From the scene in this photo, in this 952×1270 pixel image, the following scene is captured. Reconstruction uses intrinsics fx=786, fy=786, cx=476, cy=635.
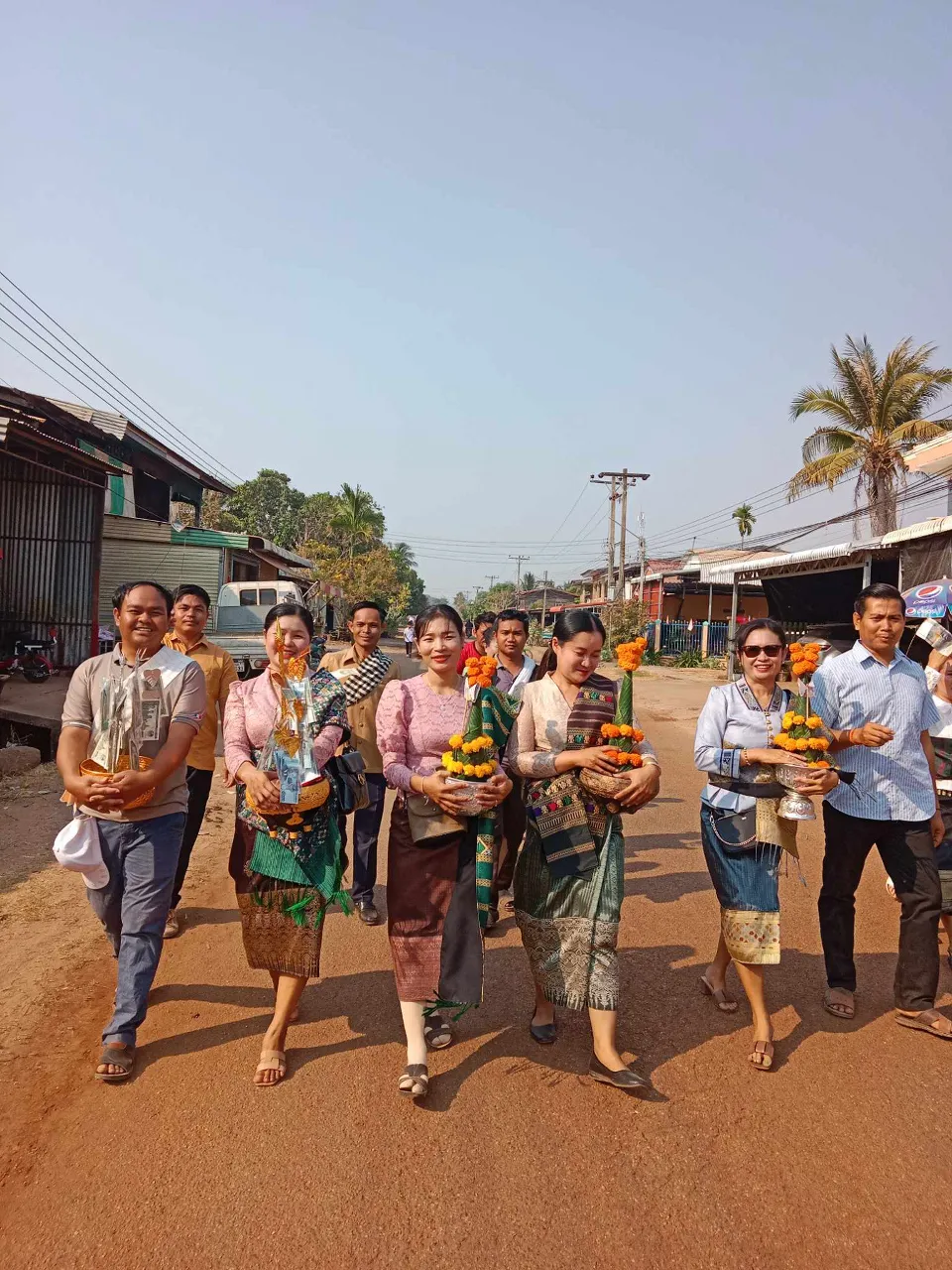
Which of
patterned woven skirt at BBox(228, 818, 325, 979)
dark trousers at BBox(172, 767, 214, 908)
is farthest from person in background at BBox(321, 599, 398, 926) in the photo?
patterned woven skirt at BBox(228, 818, 325, 979)

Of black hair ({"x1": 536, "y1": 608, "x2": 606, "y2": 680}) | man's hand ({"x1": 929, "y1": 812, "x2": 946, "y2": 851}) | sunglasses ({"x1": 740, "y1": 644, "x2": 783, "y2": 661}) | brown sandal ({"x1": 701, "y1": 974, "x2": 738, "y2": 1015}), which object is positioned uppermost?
black hair ({"x1": 536, "y1": 608, "x2": 606, "y2": 680})

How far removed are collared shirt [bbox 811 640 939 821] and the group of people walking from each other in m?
0.26

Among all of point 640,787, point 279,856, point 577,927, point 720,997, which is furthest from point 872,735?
point 279,856

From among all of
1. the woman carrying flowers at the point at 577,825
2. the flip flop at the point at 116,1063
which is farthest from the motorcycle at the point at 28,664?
the woman carrying flowers at the point at 577,825

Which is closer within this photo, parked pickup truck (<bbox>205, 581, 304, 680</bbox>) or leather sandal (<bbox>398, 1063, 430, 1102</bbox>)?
leather sandal (<bbox>398, 1063, 430, 1102</bbox>)

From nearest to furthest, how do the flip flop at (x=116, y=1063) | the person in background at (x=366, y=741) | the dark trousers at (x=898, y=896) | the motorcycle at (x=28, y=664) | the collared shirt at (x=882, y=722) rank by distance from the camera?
the flip flop at (x=116, y=1063) < the dark trousers at (x=898, y=896) < the collared shirt at (x=882, y=722) < the person in background at (x=366, y=741) < the motorcycle at (x=28, y=664)

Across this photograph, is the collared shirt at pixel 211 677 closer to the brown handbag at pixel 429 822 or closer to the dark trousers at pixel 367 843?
the dark trousers at pixel 367 843

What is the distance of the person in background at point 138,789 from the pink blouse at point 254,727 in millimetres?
177

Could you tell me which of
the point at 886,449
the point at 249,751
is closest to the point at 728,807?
the point at 249,751

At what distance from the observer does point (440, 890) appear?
307 centimetres

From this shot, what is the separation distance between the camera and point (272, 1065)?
9.66 ft

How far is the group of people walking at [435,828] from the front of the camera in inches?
119

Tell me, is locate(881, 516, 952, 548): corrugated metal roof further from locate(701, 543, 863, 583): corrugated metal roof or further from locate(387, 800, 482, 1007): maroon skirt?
locate(387, 800, 482, 1007): maroon skirt

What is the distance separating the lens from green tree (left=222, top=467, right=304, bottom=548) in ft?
164
